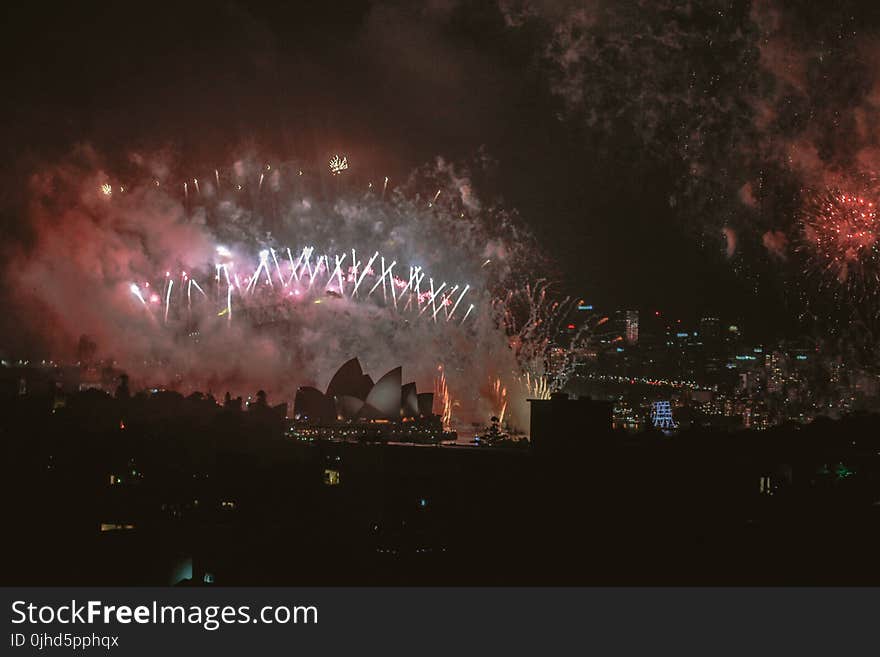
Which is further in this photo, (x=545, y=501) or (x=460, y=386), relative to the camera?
(x=460, y=386)

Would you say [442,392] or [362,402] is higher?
[442,392]

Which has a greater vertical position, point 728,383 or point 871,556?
point 728,383

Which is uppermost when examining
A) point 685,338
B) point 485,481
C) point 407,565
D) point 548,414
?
point 685,338

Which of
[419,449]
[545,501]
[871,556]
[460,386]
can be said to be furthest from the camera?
[460,386]

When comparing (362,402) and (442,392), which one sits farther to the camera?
(442,392)

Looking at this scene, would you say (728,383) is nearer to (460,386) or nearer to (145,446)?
(460,386)

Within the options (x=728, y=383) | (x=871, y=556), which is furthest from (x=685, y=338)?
(x=871, y=556)

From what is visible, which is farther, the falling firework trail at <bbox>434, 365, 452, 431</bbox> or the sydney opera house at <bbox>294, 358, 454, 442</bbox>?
the falling firework trail at <bbox>434, 365, 452, 431</bbox>

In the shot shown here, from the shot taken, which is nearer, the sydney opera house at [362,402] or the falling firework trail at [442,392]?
the sydney opera house at [362,402]
